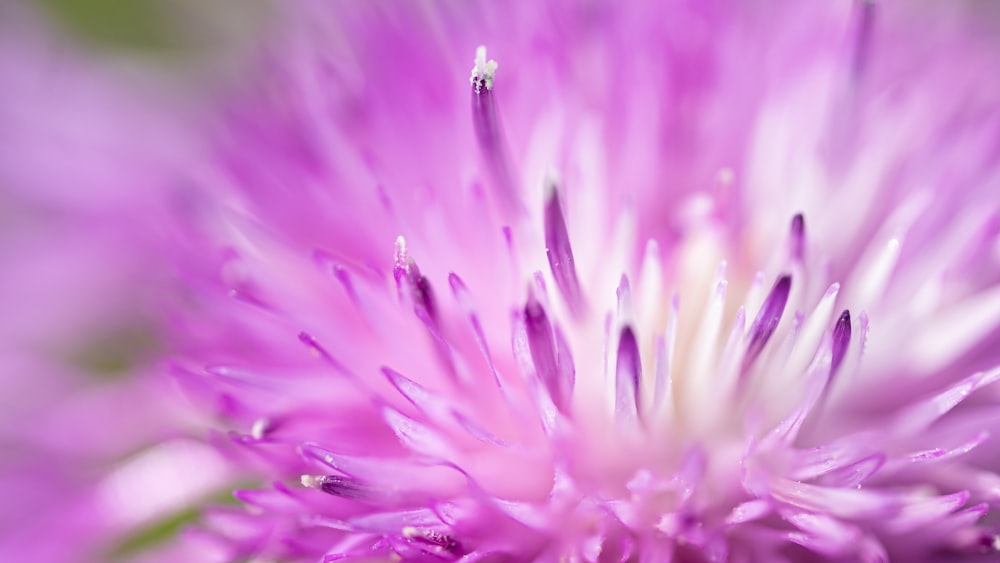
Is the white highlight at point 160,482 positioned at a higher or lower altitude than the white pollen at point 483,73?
lower

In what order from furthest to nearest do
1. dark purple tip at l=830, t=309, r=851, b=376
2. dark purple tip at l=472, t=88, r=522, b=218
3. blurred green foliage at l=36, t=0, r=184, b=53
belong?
blurred green foliage at l=36, t=0, r=184, b=53
dark purple tip at l=472, t=88, r=522, b=218
dark purple tip at l=830, t=309, r=851, b=376

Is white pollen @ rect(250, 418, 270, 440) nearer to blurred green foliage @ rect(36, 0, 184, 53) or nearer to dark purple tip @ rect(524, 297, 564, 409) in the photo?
dark purple tip @ rect(524, 297, 564, 409)

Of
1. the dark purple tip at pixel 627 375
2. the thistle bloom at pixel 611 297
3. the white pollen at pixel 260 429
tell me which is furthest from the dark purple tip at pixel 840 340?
the white pollen at pixel 260 429

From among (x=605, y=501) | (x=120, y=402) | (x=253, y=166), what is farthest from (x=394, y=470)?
(x=120, y=402)

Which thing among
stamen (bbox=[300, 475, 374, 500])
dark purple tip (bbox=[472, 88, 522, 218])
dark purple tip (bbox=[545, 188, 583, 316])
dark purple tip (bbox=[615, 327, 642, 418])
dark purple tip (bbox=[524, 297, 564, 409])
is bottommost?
stamen (bbox=[300, 475, 374, 500])

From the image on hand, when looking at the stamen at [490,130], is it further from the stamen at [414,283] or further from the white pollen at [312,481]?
the white pollen at [312,481]

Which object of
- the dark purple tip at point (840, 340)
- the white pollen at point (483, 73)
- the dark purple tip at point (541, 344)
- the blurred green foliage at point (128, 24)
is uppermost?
the blurred green foliage at point (128, 24)

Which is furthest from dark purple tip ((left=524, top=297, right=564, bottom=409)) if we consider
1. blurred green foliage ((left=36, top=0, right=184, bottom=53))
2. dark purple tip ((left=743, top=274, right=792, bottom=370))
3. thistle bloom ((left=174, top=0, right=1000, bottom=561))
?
blurred green foliage ((left=36, top=0, right=184, bottom=53))
